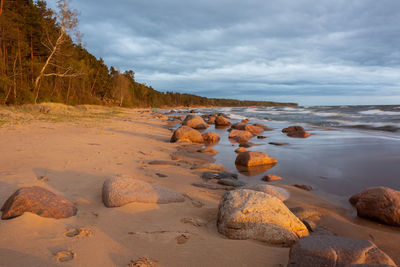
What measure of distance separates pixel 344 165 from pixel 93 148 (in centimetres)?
657

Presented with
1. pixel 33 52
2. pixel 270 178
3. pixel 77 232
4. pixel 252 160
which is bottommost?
pixel 270 178

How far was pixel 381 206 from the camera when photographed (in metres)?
3.07

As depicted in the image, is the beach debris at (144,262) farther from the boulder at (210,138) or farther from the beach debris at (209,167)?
the boulder at (210,138)

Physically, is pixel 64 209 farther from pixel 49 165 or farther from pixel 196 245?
pixel 49 165

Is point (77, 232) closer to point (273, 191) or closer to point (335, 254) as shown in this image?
point (335, 254)

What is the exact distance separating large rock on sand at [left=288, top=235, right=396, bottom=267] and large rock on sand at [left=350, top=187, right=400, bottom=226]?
157cm

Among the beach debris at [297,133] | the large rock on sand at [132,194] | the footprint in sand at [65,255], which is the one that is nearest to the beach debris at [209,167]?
the large rock on sand at [132,194]

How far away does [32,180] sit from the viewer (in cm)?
348

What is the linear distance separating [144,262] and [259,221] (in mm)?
1234

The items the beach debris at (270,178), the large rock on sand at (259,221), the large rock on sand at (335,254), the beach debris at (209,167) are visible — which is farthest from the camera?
the beach debris at (209,167)

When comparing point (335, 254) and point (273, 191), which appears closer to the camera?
point (335, 254)

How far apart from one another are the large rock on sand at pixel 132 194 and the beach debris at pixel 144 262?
3.86ft

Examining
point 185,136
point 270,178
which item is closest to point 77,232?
point 270,178

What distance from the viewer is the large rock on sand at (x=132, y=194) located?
114 inches
